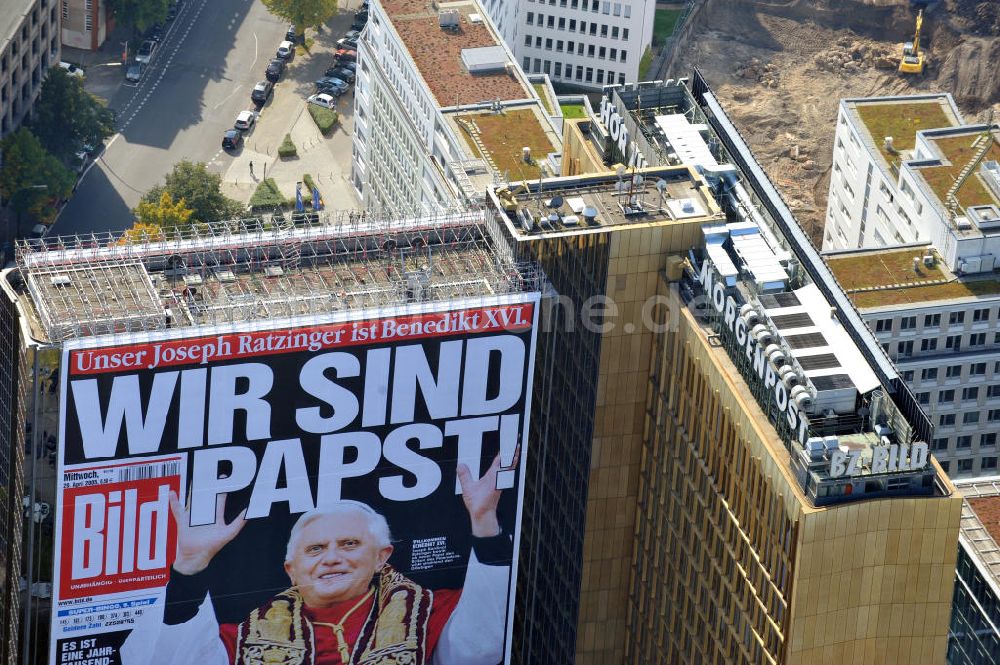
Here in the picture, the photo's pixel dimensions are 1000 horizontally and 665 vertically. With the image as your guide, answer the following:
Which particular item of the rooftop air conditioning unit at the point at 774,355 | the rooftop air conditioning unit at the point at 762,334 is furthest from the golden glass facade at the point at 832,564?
the rooftop air conditioning unit at the point at 762,334

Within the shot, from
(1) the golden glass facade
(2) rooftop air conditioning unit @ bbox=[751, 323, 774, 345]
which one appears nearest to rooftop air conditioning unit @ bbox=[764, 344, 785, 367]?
(2) rooftop air conditioning unit @ bbox=[751, 323, 774, 345]

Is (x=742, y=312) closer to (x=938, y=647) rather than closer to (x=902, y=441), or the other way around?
(x=902, y=441)

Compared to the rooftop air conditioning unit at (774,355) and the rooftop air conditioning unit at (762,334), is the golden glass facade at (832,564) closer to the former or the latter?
the rooftop air conditioning unit at (774,355)

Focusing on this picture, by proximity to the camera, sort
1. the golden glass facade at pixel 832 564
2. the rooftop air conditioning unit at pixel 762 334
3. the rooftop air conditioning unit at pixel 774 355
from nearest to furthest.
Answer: the golden glass facade at pixel 832 564, the rooftop air conditioning unit at pixel 774 355, the rooftop air conditioning unit at pixel 762 334

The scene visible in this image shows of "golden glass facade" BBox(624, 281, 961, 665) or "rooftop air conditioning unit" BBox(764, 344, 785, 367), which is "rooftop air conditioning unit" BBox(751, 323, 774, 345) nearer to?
"rooftop air conditioning unit" BBox(764, 344, 785, 367)

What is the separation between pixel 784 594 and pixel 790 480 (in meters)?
9.78

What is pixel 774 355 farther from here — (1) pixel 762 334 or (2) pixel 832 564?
(2) pixel 832 564

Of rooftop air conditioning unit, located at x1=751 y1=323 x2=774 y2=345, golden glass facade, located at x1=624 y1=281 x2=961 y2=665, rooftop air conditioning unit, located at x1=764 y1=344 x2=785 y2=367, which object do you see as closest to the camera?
golden glass facade, located at x1=624 y1=281 x2=961 y2=665

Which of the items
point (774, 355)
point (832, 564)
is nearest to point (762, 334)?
point (774, 355)

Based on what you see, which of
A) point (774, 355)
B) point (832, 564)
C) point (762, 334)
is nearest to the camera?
point (832, 564)

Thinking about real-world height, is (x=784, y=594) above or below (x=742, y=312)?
below

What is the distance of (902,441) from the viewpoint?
18750 cm

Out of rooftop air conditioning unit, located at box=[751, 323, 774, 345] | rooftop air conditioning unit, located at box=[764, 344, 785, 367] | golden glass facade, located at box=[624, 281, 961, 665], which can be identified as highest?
rooftop air conditioning unit, located at box=[751, 323, 774, 345]

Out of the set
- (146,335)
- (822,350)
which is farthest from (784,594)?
(146,335)
